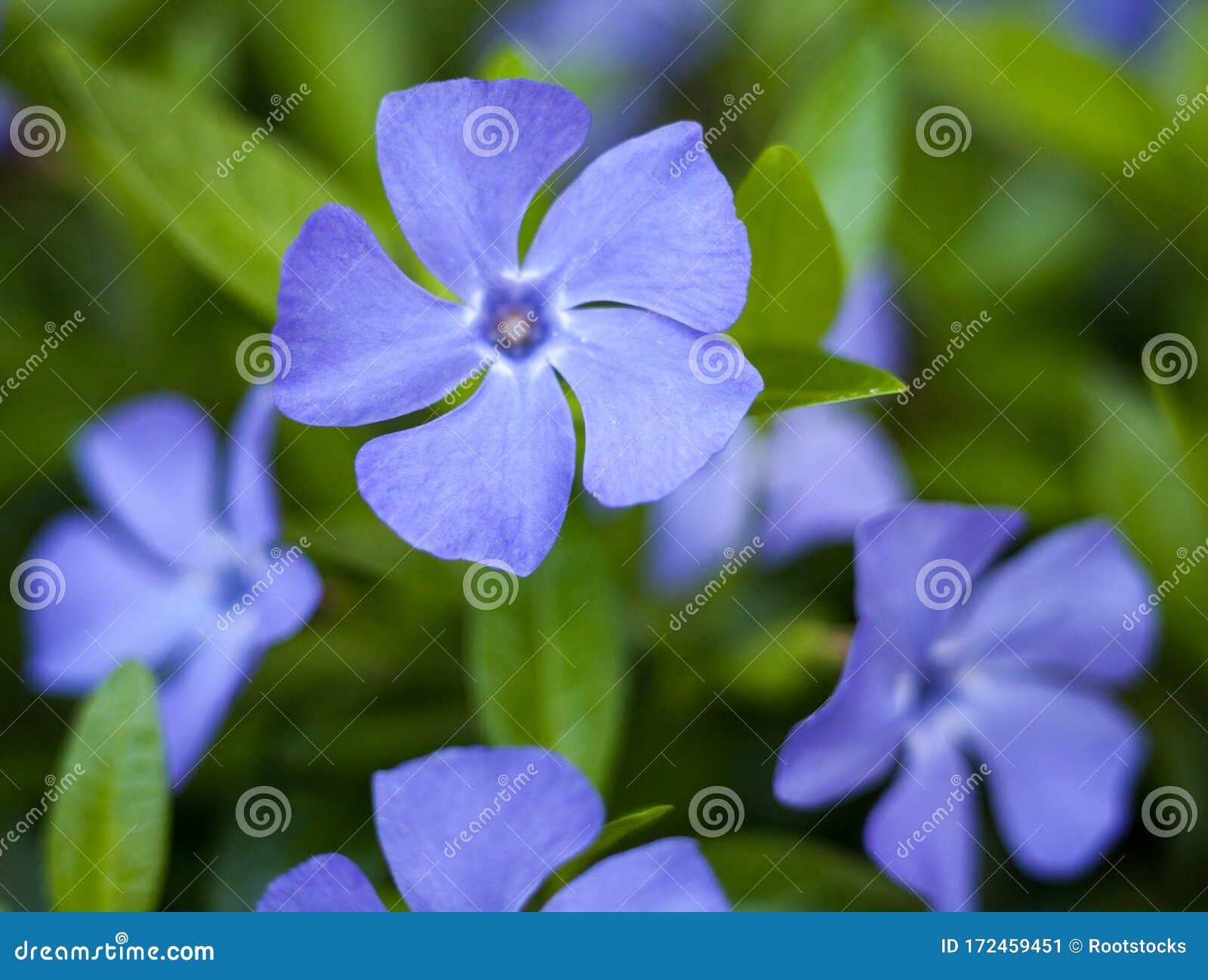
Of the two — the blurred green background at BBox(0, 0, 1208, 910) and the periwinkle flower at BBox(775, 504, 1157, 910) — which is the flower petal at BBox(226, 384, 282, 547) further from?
the periwinkle flower at BBox(775, 504, 1157, 910)

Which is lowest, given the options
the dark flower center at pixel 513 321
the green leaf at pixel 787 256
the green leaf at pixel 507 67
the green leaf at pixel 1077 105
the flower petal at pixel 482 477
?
the flower petal at pixel 482 477

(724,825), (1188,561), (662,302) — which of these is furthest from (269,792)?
(1188,561)

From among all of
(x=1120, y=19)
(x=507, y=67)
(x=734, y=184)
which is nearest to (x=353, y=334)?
(x=507, y=67)

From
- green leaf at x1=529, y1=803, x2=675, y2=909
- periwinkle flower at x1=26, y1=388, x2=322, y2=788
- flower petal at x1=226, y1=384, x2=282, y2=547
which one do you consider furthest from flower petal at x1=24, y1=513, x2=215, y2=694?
green leaf at x1=529, y1=803, x2=675, y2=909

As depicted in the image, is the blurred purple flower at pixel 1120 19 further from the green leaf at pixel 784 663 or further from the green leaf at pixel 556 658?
the green leaf at pixel 556 658

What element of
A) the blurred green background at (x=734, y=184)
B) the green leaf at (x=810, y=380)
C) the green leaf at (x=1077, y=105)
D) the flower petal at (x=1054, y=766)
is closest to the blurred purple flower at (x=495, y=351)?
the green leaf at (x=810, y=380)
